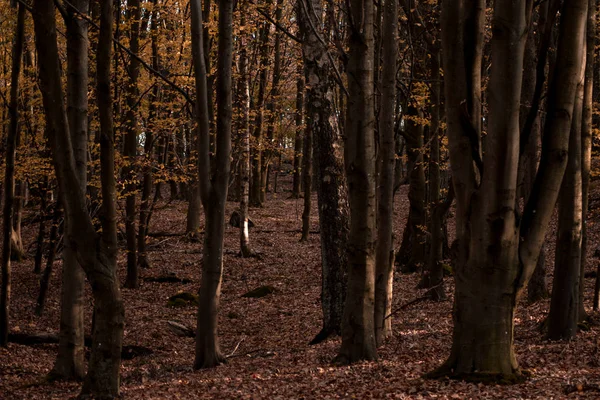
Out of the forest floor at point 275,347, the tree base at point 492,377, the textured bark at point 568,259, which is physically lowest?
the forest floor at point 275,347

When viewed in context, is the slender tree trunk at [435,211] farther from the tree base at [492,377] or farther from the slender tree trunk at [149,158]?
the slender tree trunk at [149,158]

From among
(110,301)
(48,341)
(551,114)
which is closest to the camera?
(551,114)

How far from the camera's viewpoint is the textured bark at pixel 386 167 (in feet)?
29.2

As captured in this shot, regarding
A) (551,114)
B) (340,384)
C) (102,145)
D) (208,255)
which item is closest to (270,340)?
(208,255)

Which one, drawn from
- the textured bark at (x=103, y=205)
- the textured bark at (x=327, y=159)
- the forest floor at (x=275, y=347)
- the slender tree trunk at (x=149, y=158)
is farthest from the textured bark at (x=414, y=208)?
the textured bark at (x=103, y=205)

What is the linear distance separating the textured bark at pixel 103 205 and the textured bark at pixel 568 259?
5370 mm

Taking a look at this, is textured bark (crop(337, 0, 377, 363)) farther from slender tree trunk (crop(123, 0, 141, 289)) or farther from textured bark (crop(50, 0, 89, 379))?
slender tree trunk (crop(123, 0, 141, 289))

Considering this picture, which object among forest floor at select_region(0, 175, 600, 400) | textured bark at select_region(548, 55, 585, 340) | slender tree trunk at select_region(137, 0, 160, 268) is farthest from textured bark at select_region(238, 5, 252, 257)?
textured bark at select_region(548, 55, 585, 340)

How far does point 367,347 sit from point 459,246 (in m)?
2.13

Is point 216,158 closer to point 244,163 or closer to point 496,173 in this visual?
point 496,173

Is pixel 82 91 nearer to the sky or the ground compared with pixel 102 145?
nearer to the sky

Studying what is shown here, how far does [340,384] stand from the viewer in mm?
6469

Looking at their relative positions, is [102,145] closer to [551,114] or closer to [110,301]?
[110,301]

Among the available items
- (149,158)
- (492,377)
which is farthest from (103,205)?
(149,158)
